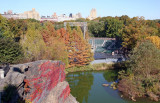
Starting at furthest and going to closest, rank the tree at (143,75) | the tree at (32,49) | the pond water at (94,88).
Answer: the tree at (32,49) < the tree at (143,75) < the pond water at (94,88)

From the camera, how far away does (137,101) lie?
11320 mm

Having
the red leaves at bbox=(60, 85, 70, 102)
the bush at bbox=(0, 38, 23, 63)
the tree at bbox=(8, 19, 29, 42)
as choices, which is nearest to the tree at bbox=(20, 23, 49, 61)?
the bush at bbox=(0, 38, 23, 63)

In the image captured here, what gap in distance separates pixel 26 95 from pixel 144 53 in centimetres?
1050

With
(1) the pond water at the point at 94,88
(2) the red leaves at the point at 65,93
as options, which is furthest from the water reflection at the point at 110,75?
(2) the red leaves at the point at 65,93

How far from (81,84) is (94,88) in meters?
1.50

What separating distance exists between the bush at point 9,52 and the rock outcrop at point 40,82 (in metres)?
4.94

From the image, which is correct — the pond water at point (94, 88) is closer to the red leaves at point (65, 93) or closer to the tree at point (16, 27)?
the red leaves at point (65, 93)

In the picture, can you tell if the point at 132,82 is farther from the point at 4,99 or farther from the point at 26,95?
the point at 4,99

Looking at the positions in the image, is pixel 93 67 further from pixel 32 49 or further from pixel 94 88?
pixel 32 49

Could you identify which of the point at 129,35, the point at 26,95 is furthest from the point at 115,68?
the point at 26,95

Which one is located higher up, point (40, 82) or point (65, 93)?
point (40, 82)

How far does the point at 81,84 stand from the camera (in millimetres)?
14758

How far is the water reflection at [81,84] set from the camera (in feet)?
40.8

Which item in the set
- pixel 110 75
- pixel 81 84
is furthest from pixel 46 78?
pixel 110 75
